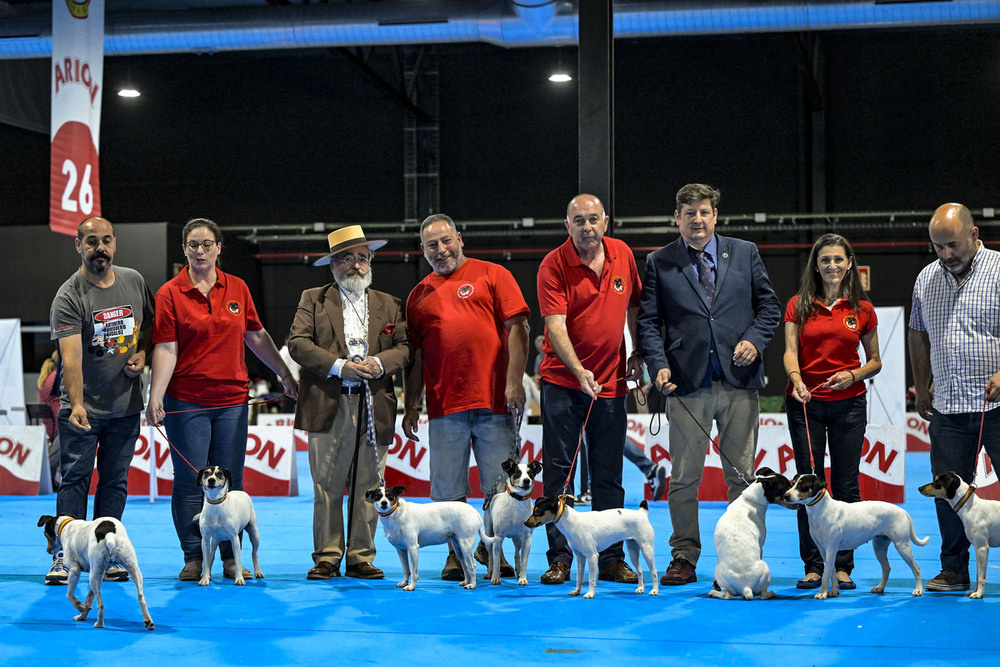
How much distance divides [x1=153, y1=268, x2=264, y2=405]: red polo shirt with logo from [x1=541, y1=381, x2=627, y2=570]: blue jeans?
1543 millimetres

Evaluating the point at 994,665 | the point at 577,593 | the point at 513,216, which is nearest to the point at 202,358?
the point at 577,593

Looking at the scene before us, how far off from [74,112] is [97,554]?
19.1 feet

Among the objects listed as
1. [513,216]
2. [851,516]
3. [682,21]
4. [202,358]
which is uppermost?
[682,21]

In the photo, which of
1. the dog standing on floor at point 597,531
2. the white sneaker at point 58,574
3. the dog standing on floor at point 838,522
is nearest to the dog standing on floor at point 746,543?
the dog standing on floor at point 838,522

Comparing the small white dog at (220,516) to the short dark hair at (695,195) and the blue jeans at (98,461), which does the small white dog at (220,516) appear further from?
the short dark hair at (695,195)

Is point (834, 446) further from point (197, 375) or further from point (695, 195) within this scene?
point (197, 375)

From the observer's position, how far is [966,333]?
435 cm

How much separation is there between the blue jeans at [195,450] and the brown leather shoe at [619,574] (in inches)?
71.5

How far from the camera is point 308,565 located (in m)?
5.34

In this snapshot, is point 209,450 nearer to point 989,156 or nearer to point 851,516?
point 851,516

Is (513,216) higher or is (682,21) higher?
(682,21)

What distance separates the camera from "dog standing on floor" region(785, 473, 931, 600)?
13.4ft

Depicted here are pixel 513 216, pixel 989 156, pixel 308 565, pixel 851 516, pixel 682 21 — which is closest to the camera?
pixel 851 516

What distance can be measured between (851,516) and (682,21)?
883 centimetres
